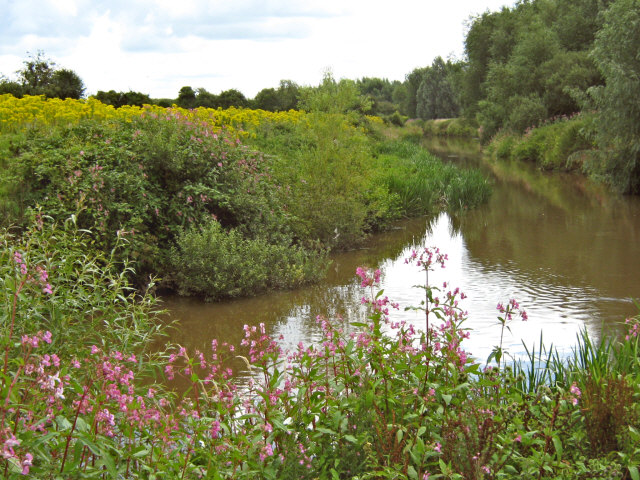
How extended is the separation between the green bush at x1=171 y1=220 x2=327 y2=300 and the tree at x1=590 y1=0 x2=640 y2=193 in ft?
35.4

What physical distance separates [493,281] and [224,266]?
3667mm

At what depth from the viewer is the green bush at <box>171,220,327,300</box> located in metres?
8.24

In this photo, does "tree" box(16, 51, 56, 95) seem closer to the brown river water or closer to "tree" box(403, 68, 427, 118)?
the brown river water

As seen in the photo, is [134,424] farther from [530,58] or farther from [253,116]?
[530,58]

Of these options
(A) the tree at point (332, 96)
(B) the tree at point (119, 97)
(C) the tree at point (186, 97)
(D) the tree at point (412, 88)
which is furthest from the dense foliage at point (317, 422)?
(D) the tree at point (412, 88)

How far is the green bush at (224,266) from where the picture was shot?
8242 mm

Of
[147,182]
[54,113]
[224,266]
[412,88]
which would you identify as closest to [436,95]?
[412,88]

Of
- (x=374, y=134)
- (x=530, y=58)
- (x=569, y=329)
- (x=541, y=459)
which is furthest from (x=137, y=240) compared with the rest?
(x=530, y=58)

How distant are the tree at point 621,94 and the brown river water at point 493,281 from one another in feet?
5.47

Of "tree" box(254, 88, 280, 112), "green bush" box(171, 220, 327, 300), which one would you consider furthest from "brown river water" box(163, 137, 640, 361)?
"tree" box(254, 88, 280, 112)

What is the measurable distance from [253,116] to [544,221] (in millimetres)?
8249

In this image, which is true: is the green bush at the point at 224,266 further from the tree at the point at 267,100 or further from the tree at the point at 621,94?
the tree at the point at 267,100

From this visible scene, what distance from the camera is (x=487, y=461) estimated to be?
9.50 feet

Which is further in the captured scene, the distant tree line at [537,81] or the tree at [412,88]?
the tree at [412,88]
